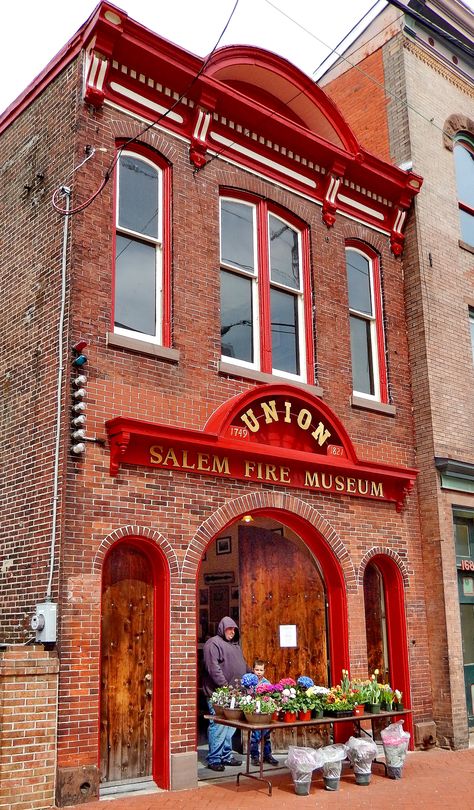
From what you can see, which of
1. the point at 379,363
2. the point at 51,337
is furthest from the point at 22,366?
the point at 379,363

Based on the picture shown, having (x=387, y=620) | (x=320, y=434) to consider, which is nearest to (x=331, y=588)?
(x=387, y=620)

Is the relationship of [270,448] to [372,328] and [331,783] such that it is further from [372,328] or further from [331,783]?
[331,783]

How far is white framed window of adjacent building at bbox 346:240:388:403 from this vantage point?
13109 millimetres

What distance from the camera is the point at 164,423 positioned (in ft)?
32.2

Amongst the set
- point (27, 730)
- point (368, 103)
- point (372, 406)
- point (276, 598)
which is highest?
point (368, 103)

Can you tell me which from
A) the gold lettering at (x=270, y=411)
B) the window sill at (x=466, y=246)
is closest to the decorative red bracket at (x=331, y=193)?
the window sill at (x=466, y=246)

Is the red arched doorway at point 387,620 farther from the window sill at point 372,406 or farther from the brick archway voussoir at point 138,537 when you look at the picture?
the brick archway voussoir at point 138,537

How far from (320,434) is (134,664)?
414cm

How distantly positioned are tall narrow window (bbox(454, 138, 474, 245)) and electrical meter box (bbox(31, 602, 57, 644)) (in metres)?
10.5

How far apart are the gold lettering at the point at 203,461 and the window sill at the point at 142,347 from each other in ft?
3.98

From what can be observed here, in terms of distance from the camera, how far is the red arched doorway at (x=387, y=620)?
1223cm

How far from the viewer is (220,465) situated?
1024cm

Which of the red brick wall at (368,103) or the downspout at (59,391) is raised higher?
the red brick wall at (368,103)

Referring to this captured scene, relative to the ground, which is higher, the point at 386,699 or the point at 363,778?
the point at 386,699
